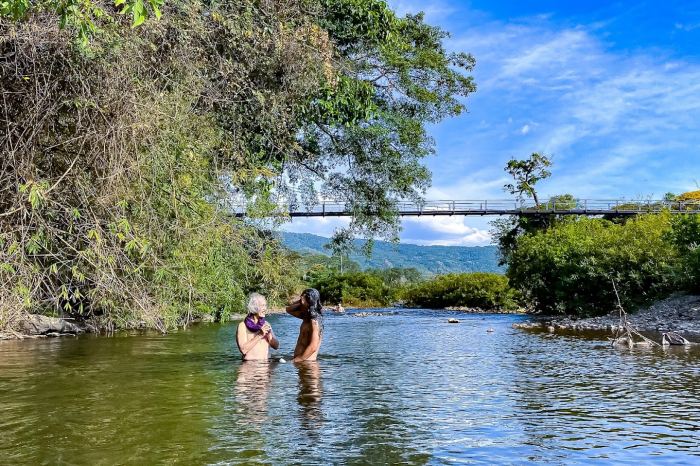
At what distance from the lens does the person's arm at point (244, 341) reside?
10.4m

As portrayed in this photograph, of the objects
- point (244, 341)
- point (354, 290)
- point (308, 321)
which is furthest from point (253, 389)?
point (354, 290)

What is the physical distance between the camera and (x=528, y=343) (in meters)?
15.2

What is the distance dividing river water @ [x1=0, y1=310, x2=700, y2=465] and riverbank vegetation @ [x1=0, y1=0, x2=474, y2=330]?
1668mm

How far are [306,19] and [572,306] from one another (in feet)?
54.3

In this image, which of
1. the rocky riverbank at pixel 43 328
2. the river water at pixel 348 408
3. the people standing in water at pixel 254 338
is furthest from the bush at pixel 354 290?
the people standing in water at pixel 254 338

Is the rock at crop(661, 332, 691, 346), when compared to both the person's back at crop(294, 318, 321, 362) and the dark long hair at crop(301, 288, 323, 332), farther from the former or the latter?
the dark long hair at crop(301, 288, 323, 332)

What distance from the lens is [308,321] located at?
10.6 m

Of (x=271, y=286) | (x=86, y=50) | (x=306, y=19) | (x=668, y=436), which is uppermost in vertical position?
(x=306, y=19)

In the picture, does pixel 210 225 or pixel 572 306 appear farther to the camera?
pixel 572 306

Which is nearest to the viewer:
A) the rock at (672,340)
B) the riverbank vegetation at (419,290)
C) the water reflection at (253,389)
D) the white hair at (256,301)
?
the water reflection at (253,389)

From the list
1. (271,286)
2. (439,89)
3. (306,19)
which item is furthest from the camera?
(439,89)

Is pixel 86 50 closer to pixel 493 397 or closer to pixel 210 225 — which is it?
pixel 210 225

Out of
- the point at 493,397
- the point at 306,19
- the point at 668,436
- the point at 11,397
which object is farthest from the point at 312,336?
the point at 306,19

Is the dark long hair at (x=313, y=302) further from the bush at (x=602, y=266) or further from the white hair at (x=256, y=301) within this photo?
the bush at (x=602, y=266)
